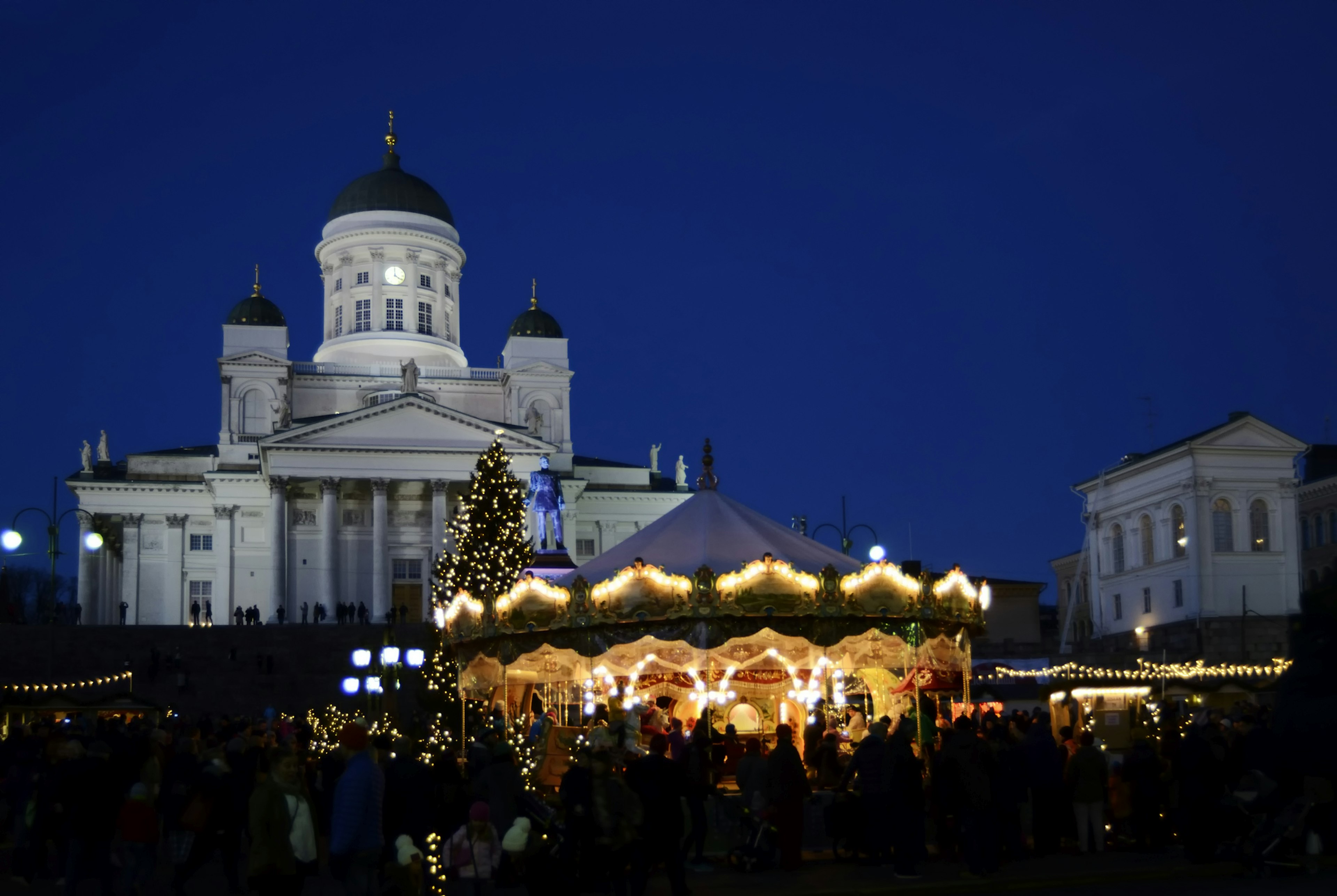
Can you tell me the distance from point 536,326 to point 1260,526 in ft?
105

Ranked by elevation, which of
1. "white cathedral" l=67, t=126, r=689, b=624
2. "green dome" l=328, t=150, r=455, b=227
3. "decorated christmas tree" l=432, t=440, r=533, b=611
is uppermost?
"green dome" l=328, t=150, r=455, b=227

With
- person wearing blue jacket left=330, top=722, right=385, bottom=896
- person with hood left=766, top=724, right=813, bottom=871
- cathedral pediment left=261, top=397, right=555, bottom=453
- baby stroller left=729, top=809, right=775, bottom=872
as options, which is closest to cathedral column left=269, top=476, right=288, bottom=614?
cathedral pediment left=261, top=397, right=555, bottom=453

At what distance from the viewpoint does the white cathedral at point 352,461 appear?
63188 millimetres

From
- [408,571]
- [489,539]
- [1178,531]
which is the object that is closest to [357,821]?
[489,539]

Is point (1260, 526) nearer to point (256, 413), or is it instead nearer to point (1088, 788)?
point (256, 413)

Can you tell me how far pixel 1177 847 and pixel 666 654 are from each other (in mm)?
8461

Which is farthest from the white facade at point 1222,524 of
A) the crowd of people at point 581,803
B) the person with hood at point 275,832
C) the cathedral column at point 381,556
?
the person with hood at point 275,832

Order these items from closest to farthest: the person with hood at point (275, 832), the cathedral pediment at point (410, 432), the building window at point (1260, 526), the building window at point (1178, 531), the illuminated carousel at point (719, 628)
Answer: the person with hood at point (275, 832) → the illuminated carousel at point (719, 628) → the cathedral pediment at point (410, 432) → the building window at point (1260, 526) → the building window at point (1178, 531)

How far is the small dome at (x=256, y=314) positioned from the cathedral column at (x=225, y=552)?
8328 mm

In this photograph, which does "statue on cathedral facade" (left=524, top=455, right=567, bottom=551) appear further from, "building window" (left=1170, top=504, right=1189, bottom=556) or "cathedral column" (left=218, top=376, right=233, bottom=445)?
"building window" (left=1170, top=504, right=1189, bottom=556)

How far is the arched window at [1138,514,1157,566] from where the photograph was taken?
231 feet

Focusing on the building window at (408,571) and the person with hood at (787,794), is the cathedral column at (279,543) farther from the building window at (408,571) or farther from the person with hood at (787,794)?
the person with hood at (787,794)

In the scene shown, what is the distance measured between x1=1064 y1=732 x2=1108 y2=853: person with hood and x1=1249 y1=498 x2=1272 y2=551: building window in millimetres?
52532

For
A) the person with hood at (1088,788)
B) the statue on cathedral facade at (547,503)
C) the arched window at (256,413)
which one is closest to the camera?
the person with hood at (1088,788)
